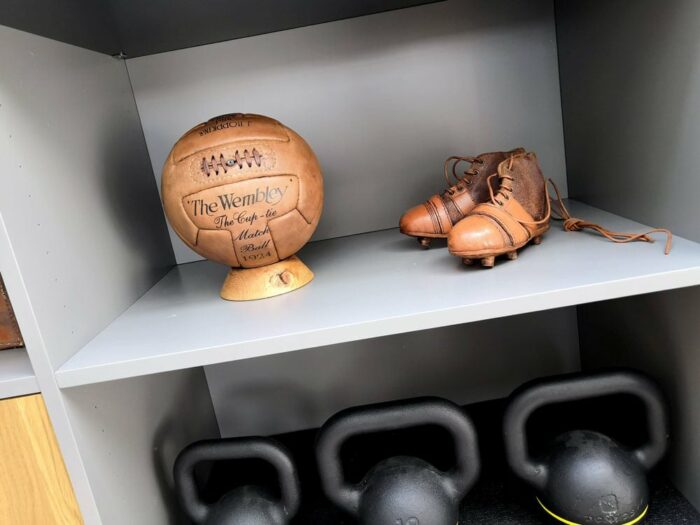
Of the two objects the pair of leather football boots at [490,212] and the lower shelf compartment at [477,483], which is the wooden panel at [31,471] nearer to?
the lower shelf compartment at [477,483]

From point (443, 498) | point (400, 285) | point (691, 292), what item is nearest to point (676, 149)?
point (691, 292)

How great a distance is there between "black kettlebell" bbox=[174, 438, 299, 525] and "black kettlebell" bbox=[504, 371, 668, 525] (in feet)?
1.10

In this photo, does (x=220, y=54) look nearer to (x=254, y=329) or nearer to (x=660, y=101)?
(x=254, y=329)

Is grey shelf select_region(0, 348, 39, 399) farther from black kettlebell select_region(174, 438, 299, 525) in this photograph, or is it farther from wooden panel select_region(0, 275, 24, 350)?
black kettlebell select_region(174, 438, 299, 525)

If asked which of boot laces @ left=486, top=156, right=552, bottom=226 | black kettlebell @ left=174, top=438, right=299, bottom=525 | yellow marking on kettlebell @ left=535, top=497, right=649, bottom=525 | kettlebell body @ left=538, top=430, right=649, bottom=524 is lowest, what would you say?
yellow marking on kettlebell @ left=535, top=497, right=649, bottom=525

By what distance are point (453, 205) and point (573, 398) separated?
1.12 ft

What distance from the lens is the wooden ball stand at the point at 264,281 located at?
0.77 metres

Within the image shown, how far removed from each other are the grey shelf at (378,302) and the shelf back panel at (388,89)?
0.86ft

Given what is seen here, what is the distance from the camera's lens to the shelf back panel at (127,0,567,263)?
991mm

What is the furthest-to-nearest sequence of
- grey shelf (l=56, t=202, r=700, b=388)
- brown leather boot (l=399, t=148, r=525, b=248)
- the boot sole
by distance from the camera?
brown leather boot (l=399, t=148, r=525, b=248), the boot sole, grey shelf (l=56, t=202, r=700, b=388)

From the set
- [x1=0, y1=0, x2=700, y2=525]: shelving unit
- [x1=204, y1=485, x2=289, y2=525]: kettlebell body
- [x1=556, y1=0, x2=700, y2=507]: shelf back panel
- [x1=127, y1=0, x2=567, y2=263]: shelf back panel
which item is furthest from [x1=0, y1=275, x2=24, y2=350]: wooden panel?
[x1=556, y1=0, x2=700, y2=507]: shelf back panel

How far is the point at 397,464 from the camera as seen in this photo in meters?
0.78

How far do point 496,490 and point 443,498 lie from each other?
0.72ft

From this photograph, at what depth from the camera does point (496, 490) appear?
921 mm
